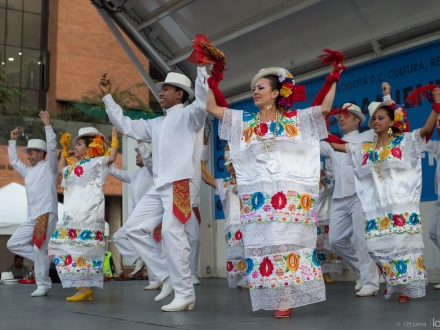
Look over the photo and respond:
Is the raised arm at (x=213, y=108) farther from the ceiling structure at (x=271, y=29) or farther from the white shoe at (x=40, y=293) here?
the white shoe at (x=40, y=293)

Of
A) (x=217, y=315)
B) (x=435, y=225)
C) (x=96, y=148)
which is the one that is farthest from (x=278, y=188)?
(x=435, y=225)

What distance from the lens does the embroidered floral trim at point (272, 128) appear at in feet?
14.0

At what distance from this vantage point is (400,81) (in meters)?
7.12

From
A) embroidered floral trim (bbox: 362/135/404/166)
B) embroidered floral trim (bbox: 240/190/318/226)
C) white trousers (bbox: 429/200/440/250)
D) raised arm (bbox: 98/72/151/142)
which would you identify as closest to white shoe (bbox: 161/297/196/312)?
embroidered floral trim (bbox: 240/190/318/226)

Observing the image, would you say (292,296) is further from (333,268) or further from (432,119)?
(333,268)

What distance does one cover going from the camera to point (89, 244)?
20.1ft

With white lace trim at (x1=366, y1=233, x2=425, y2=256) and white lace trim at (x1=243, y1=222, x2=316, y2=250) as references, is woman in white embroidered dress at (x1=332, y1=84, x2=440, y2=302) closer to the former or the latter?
white lace trim at (x1=366, y1=233, x2=425, y2=256)

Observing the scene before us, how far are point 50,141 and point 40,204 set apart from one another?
3.00 feet

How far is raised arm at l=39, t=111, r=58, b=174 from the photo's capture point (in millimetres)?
6629

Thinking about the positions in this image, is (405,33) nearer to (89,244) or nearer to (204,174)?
(204,174)

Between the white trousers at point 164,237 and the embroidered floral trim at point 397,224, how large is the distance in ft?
4.79

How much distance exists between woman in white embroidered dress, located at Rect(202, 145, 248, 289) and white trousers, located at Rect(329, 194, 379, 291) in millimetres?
1339

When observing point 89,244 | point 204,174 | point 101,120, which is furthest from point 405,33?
point 101,120

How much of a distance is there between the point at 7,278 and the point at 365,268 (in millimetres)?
6885
